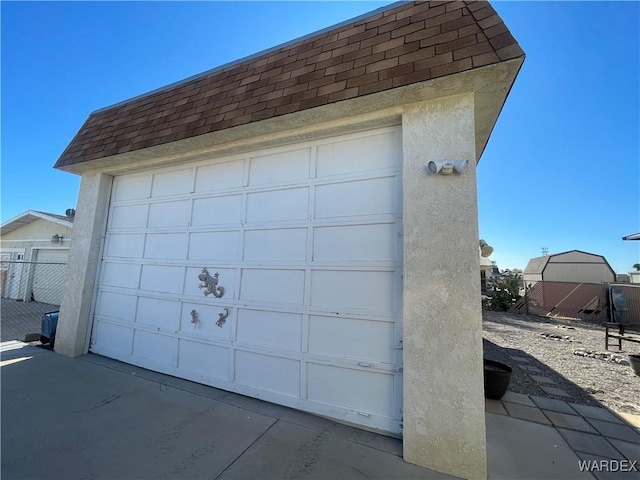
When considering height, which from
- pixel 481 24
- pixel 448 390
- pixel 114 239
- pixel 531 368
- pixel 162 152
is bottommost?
pixel 531 368

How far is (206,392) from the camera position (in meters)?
3.36

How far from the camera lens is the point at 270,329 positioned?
3211 mm

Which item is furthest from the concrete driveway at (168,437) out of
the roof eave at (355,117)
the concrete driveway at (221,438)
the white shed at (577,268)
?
the white shed at (577,268)

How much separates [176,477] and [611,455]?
155 inches

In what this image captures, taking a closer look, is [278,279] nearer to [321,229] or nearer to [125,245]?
[321,229]

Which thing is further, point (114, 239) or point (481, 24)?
point (114, 239)

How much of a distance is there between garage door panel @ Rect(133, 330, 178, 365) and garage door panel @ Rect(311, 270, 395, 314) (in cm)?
250

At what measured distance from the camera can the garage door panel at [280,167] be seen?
331 cm

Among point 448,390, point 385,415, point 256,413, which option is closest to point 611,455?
point 448,390

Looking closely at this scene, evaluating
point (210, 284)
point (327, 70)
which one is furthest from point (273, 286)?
point (327, 70)

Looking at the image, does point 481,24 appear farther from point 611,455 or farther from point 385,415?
point 611,455

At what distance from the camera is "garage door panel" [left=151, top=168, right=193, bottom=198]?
418cm

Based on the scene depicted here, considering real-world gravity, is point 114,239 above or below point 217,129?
below

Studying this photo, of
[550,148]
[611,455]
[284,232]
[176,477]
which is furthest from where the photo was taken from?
[550,148]
